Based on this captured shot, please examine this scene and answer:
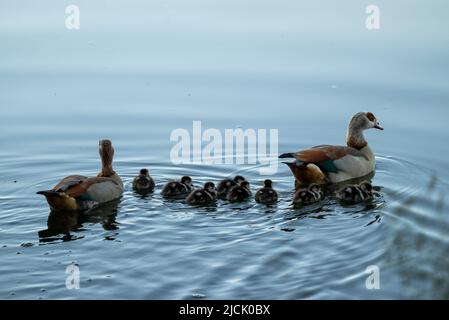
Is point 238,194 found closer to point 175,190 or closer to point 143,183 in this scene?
point 175,190

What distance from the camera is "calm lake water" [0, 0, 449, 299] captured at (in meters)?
9.48

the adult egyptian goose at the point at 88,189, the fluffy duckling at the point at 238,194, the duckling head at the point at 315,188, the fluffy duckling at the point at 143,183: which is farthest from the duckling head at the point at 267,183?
the adult egyptian goose at the point at 88,189

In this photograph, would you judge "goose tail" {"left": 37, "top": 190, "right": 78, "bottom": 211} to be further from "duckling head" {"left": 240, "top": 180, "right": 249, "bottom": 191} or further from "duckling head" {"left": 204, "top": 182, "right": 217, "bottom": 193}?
"duckling head" {"left": 240, "top": 180, "right": 249, "bottom": 191}

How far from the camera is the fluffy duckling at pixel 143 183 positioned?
41.7 ft

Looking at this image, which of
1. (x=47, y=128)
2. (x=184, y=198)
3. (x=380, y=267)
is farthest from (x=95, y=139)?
(x=380, y=267)

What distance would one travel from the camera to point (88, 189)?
40.2 feet

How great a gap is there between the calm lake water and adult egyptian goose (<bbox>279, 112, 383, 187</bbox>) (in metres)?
0.32

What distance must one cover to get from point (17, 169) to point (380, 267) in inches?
245

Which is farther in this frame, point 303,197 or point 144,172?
point 144,172

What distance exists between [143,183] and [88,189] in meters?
0.83

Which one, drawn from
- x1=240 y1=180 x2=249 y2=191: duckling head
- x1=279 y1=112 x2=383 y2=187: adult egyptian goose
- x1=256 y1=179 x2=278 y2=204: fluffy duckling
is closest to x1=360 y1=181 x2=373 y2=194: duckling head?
x1=279 y1=112 x2=383 y2=187: adult egyptian goose

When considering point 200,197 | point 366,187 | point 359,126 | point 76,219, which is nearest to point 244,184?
point 200,197

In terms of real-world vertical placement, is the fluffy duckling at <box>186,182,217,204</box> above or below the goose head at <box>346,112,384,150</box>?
below

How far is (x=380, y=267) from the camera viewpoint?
9.62 m
